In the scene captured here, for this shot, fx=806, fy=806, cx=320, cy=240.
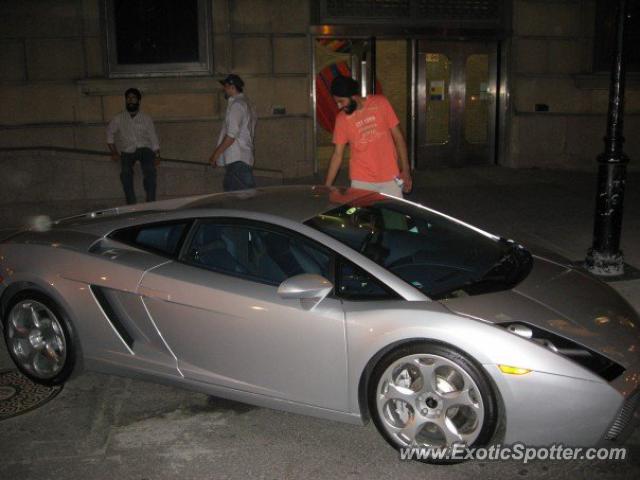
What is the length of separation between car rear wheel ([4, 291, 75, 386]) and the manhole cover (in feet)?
0.19

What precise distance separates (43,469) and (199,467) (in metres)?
0.77

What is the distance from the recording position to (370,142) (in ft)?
22.6

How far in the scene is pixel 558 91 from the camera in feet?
44.5

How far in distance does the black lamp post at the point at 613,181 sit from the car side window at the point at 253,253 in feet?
11.5

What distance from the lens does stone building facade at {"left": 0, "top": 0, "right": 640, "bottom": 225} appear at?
38.2ft

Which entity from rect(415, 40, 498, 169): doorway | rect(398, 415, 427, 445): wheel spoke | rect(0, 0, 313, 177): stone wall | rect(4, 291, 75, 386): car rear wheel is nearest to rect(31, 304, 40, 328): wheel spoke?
rect(4, 291, 75, 386): car rear wheel

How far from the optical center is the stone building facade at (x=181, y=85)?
11648 mm

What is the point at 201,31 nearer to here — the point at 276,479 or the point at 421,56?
the point at 421,56

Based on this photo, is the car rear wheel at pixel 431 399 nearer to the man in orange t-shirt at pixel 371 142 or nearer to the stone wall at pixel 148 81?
the man in orange t-shirt at pixel 371 142

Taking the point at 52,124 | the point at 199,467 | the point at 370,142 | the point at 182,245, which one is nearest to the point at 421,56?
the point at 52,124

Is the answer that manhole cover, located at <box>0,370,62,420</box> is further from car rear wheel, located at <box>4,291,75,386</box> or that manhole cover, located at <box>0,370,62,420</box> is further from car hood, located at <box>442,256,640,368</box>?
car hood, located at <box>442,256,640,368</box>

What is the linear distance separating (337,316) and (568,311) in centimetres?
120

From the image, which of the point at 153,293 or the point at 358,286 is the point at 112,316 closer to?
the point at 153,293

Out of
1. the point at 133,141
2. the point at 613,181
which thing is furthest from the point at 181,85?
the point at 613,181
